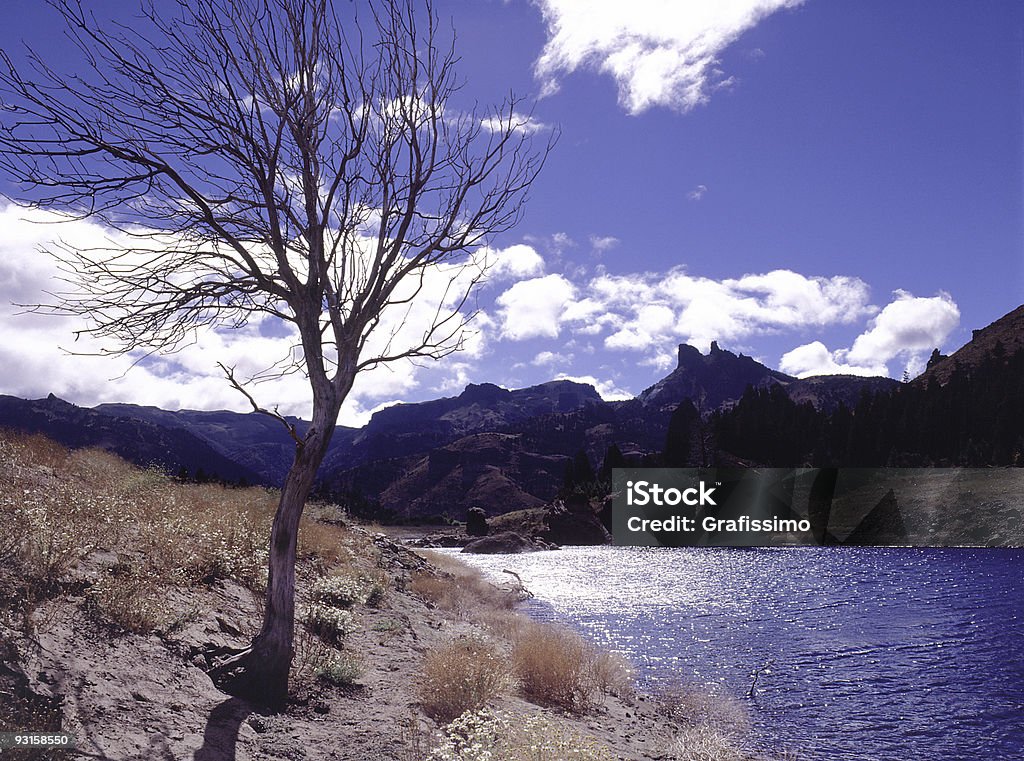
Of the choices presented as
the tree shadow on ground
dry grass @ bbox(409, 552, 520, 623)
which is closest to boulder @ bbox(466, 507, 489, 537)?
dry grass @ bbox(409, 552, 520, 623)

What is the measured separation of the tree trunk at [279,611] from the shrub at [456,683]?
2624 mm

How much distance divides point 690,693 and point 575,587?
28.2m

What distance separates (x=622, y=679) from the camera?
54.2ft

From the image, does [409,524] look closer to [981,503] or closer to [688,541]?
[688,541]

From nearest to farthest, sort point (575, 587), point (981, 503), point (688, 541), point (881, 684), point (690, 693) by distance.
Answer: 1. point (690, 693)
2. point (881, 684)
3. point (575, 587)
4. point (981, 503)
5. point (688, 541)

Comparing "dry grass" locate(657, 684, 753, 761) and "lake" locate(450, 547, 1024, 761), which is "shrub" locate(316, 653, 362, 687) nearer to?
"dry grass" locate(657, 684, 753, 761)

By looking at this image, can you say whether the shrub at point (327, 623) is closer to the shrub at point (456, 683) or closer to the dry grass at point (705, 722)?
the shrub at point (456, 683)

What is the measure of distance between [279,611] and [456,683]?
11.8 feet

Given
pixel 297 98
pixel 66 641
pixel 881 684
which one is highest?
pixel 297 98

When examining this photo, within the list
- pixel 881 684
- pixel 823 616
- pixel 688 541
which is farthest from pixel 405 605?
pixel 688 541

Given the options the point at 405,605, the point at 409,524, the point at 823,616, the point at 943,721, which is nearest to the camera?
the point at 943,721

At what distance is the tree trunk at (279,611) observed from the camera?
9.17 meters

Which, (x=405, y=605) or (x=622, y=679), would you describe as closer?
(x=622, y=679)

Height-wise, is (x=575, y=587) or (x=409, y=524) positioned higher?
(x=575, y=587)
